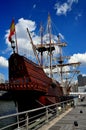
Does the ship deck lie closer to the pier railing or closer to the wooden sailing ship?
the pier railing

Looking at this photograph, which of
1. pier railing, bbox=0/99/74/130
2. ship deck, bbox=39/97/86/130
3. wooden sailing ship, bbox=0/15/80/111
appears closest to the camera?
pier railing, bbox=0/99/74/130

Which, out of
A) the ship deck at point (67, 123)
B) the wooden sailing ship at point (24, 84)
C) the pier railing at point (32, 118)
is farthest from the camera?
the wooden sailing ship at point (24, 84)

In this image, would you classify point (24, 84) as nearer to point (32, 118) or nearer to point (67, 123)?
point (32, 118)

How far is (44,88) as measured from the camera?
31078 millimetres

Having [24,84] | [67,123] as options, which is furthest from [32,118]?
[67,123]

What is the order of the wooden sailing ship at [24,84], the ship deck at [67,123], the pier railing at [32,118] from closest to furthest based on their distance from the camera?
the pier railing at [32,118] < the ship deck at [67,123] < the wooden sailing ship at [24,84]

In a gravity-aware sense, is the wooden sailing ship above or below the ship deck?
above

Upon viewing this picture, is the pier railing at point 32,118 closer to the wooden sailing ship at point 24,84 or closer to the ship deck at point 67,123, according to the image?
the ship deck at point 67,123

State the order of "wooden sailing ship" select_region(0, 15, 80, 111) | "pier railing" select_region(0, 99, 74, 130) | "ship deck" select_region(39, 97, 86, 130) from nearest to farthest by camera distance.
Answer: "pier railing" select_region(0, 99, 74, 130) < "ship deck" select_region(39, 97, 86, 130) < "wooden sailing ship" select_region(0, 15, 80, 111)

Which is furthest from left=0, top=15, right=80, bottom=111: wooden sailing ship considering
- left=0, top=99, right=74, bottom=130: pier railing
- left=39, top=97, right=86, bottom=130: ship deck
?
left=39, top=97, right=86, bottom=130: ship deck

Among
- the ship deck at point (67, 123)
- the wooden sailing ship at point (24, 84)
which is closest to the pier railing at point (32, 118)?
the ship deck at point (67, 123)

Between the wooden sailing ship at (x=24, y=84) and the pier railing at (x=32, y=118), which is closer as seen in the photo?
the pier railing at (x=32, y=118)

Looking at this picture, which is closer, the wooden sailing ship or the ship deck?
the ship deck

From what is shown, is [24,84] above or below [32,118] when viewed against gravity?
above
